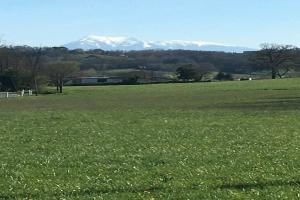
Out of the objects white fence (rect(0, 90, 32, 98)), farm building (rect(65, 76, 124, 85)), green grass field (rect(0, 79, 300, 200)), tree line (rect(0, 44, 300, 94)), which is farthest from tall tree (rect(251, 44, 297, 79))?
green grass field (rect(0, 79, 300, 200))

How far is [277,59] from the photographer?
165875 mm

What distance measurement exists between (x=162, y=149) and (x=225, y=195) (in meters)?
7.28

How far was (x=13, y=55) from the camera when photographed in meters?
137

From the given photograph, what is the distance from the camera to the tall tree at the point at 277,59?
165 meters

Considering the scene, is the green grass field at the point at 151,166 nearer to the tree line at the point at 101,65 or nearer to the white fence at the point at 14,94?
the white fence at the point at 14,94

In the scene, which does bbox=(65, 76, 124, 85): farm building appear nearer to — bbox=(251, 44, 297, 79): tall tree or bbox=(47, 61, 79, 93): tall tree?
bbox=(47, 61, 79, 93): tall tree

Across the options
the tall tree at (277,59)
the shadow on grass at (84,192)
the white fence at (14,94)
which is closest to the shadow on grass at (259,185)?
the shadow on grass at (84,192)

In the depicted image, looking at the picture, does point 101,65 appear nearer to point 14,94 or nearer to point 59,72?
point 59,72

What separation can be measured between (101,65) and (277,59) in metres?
57.8

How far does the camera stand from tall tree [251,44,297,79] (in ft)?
542

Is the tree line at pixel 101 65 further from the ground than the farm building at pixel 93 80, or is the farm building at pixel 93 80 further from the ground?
the tree line at pixel 101 65

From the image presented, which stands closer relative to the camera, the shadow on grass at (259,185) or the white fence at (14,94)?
the shadow on grass at (259,185)

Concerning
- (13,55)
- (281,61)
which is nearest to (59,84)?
(13,55)

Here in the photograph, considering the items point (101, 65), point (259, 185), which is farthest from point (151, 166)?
point (101, 65)
